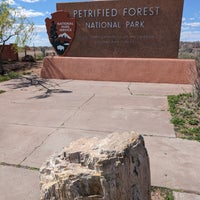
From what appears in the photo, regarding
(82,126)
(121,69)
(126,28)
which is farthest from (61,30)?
(82,126)

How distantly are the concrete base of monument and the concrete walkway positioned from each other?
883 mm

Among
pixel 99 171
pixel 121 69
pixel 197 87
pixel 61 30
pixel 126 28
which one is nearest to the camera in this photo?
pixel 99 171

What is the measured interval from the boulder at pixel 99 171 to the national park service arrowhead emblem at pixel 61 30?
35.6 ft

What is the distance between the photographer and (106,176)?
181 centimetres

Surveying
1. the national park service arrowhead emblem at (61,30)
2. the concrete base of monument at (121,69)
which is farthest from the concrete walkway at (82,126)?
the national park service arrowhead emblem at (61,30)

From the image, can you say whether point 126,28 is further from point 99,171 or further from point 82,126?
point 99,171

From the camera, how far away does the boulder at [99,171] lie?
1838 millimetres

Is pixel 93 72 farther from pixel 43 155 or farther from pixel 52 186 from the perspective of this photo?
pixel 52 186

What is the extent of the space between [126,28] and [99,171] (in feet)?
36.4

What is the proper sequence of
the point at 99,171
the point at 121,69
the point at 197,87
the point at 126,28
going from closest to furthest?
the point at 99,171 < the point at 197,87 < the point at 121,69 < the point at 126,28

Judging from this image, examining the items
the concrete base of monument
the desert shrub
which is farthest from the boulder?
the concrete base of monument

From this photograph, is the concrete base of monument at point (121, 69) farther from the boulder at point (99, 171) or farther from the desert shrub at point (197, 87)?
the boulder at point (99, 171)

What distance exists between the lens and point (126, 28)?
39.4ft

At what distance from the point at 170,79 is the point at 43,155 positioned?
7.87m
